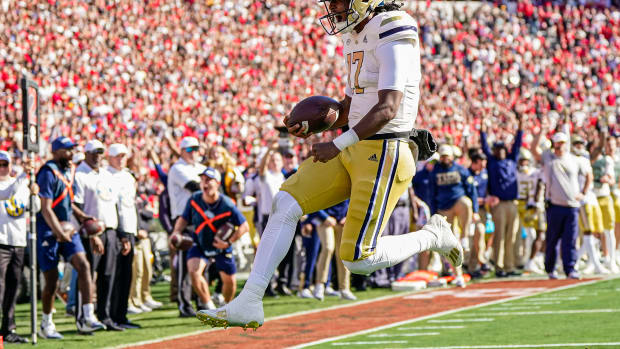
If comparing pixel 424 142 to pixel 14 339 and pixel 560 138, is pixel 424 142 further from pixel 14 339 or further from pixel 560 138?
pixel 560 138

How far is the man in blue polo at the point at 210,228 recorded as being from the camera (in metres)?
10.7

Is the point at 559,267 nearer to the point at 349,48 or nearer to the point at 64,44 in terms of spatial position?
the point at 349,48

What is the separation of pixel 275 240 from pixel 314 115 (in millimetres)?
704

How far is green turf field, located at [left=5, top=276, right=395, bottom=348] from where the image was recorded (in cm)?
928

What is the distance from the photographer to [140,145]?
21656 millimetres

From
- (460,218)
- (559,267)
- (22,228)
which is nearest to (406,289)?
(460,218)

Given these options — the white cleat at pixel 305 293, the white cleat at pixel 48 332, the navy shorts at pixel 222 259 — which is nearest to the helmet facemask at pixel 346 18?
the white cleat at pixel 48 332

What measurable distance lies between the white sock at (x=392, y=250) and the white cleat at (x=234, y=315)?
0.59 meters

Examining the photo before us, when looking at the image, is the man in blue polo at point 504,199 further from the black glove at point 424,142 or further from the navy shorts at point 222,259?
the black glove at point 424,142

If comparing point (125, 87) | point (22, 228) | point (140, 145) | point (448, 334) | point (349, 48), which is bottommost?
point (448, 334)

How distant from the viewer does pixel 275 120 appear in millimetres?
24969

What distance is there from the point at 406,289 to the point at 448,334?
4431 millimetres

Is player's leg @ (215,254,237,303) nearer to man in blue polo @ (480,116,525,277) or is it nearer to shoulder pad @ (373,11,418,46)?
man in blue polo @ (480,116,525,277)

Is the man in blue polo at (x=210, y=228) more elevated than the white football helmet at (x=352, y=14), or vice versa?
the white football helmet at (x=352, y=14)
